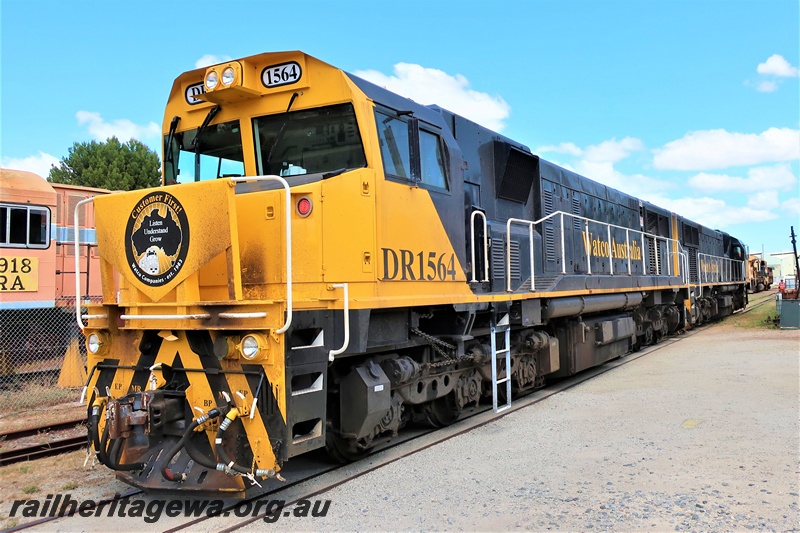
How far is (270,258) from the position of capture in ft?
15.8

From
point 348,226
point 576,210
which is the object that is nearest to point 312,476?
point 348,226

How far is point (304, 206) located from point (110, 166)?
97.1 feet

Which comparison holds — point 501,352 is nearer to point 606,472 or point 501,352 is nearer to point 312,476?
point 606,472

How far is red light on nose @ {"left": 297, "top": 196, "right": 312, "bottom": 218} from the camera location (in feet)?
15.9

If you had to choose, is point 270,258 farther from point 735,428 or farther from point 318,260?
point 735,428

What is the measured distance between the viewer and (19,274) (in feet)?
40.8

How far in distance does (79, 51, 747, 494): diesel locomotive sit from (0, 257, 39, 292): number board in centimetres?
852

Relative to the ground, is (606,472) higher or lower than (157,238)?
lower

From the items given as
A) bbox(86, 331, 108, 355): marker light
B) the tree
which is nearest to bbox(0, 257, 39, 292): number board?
bbox(86, 331, 108, 355): marker light

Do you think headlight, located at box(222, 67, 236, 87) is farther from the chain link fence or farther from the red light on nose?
the chain link fence

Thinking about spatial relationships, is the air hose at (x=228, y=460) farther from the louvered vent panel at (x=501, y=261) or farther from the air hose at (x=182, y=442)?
the louvered vent panel at (x=501, y=261)

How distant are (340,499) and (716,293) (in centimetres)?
2230

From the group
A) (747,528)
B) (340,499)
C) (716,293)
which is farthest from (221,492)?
(716,293)


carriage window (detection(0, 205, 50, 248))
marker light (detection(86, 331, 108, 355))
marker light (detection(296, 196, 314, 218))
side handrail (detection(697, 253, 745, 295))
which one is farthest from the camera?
side handrail (detection(697, 253, 745, 295))
